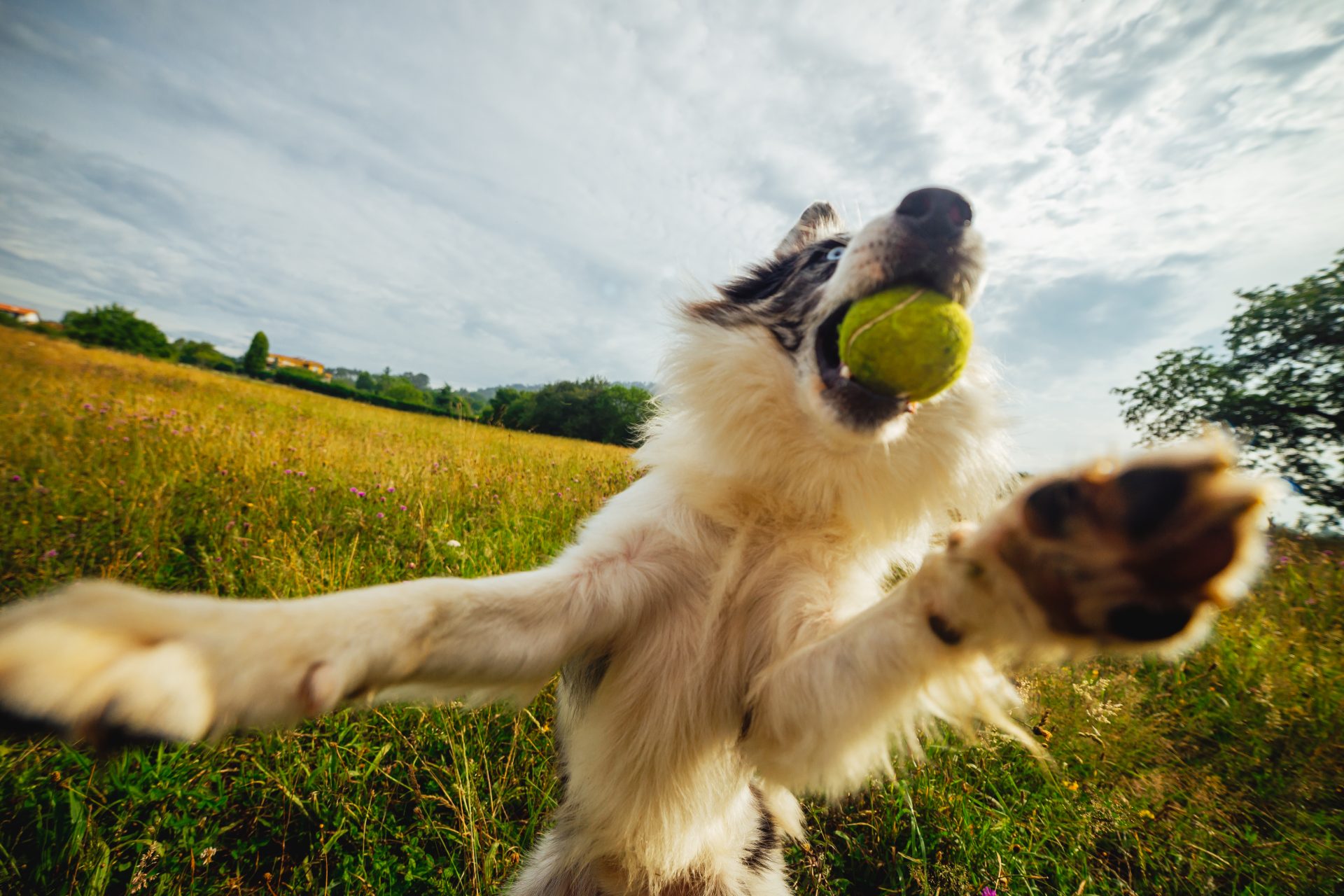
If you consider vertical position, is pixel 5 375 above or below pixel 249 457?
above

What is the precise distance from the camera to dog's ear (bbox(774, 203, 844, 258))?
10.6ft

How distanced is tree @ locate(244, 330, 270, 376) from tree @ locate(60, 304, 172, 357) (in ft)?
54.2

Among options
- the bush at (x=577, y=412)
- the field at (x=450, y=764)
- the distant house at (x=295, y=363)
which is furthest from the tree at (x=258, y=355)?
the field at (x=450, y=764)

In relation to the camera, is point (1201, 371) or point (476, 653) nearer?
point (476, 653)

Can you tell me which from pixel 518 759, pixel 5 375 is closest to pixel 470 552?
pixel 518 759

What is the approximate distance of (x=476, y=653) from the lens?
4.62 ft

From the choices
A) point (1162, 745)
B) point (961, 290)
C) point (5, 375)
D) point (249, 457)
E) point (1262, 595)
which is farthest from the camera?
point (5, 375)

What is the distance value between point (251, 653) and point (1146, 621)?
177cm

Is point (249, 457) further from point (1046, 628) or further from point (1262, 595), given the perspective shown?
point (1262, 595)

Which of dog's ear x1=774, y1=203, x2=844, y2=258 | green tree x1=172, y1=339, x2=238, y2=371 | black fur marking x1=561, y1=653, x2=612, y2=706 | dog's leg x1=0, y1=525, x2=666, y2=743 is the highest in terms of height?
green tree x1=172, y1=339, x2=238, y2=371

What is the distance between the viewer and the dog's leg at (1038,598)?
0.92 metres

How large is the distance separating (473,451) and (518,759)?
5.07m

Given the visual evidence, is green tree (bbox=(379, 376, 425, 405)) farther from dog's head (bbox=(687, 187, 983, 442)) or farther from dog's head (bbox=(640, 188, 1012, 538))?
dog's head (bbox=(687, 187, 983, 442))

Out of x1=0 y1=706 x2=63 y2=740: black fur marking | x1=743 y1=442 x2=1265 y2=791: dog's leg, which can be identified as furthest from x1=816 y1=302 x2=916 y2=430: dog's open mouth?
x1=0 y1=706 x2=63 y2=740: black fur marking
